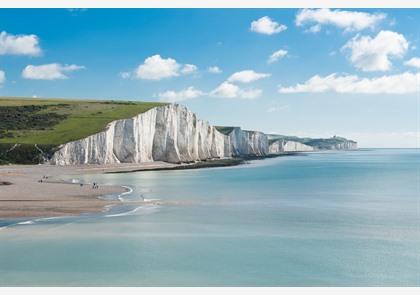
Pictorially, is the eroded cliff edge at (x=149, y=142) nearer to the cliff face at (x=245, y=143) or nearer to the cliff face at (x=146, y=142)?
the cliff face at (x=146, y=142)

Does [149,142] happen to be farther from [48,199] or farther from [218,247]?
[218,247]

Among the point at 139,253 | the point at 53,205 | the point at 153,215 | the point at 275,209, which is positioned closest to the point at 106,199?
the point at 53,205

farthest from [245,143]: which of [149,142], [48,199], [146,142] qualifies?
[48,199]

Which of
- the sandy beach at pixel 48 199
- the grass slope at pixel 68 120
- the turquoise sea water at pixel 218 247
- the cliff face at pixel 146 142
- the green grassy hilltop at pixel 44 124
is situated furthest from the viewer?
the grass slope at pixel 68 120

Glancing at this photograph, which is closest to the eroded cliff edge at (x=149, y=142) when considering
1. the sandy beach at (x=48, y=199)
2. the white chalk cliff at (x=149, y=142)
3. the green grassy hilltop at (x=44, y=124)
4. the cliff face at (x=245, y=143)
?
the white chalk cliff at (x=149, y=142)

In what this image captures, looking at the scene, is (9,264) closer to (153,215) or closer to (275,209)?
(153,215)
